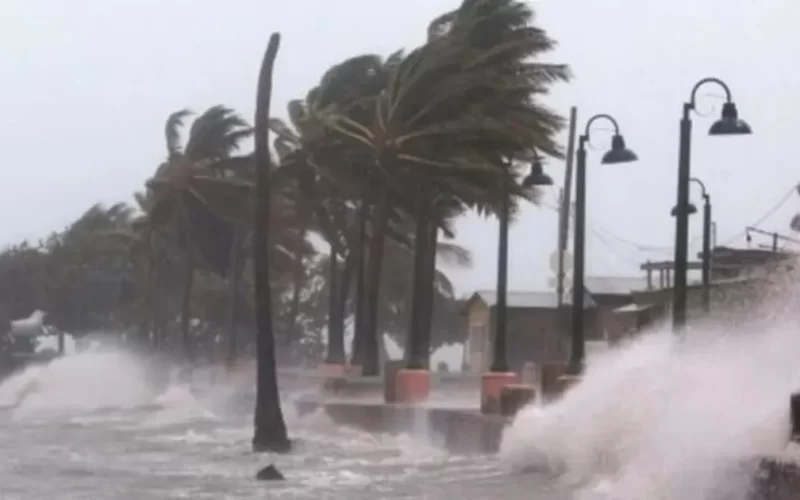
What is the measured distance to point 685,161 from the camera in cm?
2011

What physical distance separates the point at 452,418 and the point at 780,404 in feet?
45.5

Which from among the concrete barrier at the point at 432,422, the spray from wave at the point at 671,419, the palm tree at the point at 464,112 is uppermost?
the palm tree at the point at 464,112

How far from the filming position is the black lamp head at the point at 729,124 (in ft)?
64.9

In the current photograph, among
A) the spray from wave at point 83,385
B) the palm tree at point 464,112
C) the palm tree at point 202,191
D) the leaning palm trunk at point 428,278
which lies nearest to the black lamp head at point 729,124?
the palm tree at point 464,112

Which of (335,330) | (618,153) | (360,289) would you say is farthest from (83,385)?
(618,153)

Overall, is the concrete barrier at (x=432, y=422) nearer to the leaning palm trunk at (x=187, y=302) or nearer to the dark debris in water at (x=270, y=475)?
the dark debris in water at (x=270, y=475)

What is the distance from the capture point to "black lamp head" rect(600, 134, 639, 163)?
2258 cm

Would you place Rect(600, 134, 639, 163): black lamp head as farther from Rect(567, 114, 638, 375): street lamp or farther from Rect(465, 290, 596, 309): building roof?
Rect(465, 290, 596, 309): building roof

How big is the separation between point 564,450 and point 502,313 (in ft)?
33.5

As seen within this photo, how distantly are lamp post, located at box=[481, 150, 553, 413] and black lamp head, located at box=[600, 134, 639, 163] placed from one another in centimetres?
423

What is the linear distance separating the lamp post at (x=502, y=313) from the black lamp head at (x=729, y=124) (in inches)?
285

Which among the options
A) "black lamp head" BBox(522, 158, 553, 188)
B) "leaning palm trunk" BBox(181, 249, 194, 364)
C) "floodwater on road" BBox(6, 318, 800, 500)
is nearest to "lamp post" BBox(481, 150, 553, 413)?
"black lamp head" BBox(522, 158, 553, 188)

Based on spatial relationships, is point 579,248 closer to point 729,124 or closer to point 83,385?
point 729,124

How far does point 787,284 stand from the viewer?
20547 mm
